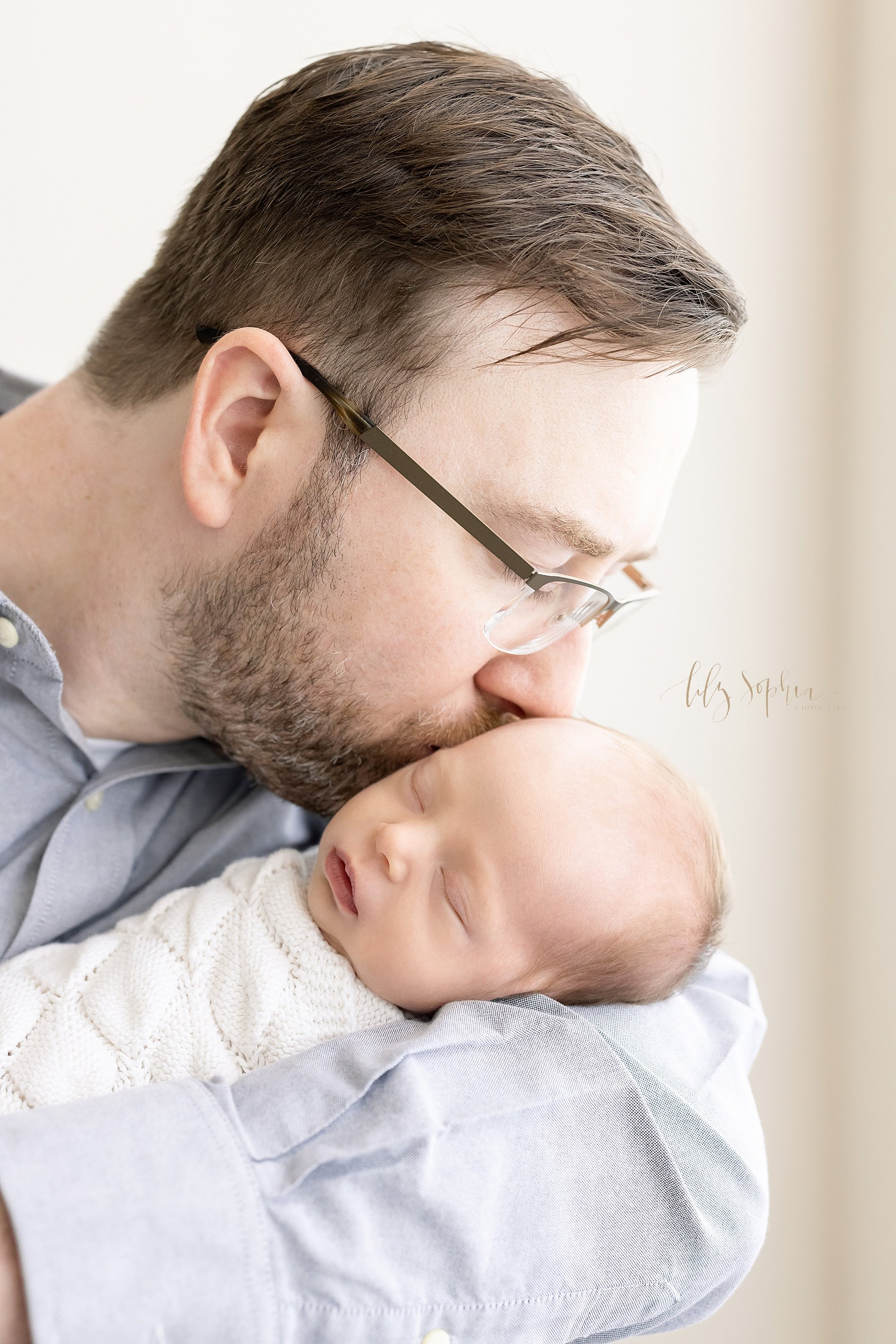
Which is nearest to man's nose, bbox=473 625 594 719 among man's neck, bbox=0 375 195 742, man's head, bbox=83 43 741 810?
man's head, bbox=83 43 741 810

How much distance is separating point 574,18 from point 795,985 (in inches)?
85.6

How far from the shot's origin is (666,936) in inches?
54.6

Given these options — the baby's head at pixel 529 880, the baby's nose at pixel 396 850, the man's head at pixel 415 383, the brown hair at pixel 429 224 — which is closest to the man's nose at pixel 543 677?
the man's head at pixel 415 383

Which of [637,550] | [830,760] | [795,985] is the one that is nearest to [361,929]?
[637,550]

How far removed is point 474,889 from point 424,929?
8cm

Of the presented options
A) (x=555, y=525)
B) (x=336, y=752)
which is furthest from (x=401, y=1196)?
(x=555, y=525)

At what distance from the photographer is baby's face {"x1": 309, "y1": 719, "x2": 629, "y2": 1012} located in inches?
52.3

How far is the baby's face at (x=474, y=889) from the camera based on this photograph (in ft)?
4.36

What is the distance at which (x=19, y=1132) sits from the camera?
38.2 inches

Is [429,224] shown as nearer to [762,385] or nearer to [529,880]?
[529,880]

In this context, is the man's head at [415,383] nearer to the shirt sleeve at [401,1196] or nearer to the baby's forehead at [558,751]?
the baby's forehead at [558,751]

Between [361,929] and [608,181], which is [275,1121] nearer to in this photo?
[361,929]

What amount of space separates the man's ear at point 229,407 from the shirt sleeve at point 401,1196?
0.80 meters

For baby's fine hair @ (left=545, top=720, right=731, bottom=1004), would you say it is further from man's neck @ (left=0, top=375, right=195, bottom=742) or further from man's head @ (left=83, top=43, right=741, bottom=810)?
man's neck @ (left=0, top=375, right=195, bottom=742)
